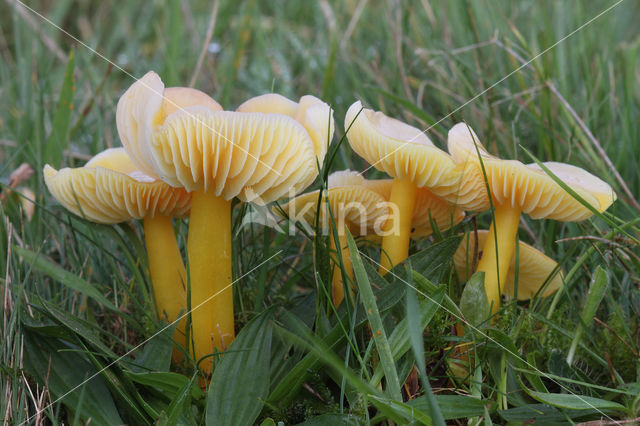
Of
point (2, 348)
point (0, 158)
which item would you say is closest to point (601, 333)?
point (2, 348)

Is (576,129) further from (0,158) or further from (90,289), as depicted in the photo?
(0,158)

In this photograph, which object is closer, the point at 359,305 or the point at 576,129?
the point at 359,305

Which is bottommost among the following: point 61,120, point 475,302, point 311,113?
point 475,302

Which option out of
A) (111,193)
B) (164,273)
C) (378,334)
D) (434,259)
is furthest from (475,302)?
(111,193)

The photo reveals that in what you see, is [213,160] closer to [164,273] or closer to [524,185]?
[164,273]

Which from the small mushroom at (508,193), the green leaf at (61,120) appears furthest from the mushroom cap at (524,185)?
the green leaf at (61,120)

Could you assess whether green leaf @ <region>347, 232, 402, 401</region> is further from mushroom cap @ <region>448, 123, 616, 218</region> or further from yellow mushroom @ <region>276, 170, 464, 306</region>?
mushroom cap @ <region>448, 123, 616, 218</region>

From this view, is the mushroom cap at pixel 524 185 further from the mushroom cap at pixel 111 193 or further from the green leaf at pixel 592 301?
the mushroom cap at pixel 111 193
